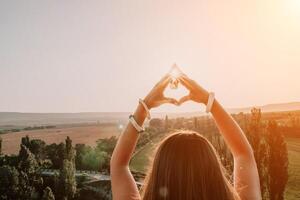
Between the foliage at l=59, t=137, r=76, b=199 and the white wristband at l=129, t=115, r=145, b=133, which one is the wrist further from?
the foliage at l=59, t=137, r=76, b=199

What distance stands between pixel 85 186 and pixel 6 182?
786 cm

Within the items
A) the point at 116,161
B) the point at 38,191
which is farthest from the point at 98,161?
the point at 116,161

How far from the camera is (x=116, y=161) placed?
233 cm

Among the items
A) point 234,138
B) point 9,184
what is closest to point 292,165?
point 9,184

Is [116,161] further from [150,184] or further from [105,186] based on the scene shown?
[105,186]

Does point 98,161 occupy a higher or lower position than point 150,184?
lower

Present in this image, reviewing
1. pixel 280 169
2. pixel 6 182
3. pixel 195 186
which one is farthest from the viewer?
pixel 6 182

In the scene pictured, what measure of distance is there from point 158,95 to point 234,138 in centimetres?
49

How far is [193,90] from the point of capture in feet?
7.69

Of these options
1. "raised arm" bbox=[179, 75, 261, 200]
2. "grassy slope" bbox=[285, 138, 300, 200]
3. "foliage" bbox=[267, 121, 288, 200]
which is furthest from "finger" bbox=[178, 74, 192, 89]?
"grassy slope" bbox=[285, 138, 300, 200]

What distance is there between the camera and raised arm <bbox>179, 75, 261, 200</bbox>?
7.42 ft

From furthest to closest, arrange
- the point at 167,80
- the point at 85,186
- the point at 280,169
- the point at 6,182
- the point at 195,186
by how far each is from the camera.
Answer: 1. the point at 85,186
2. the point at 6,182
3. the point at 280,169
4. the point at 167,80
5. the point at 195,186

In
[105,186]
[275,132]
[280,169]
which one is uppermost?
[275,132]

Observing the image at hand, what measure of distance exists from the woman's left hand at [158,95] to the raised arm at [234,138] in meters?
0.09
